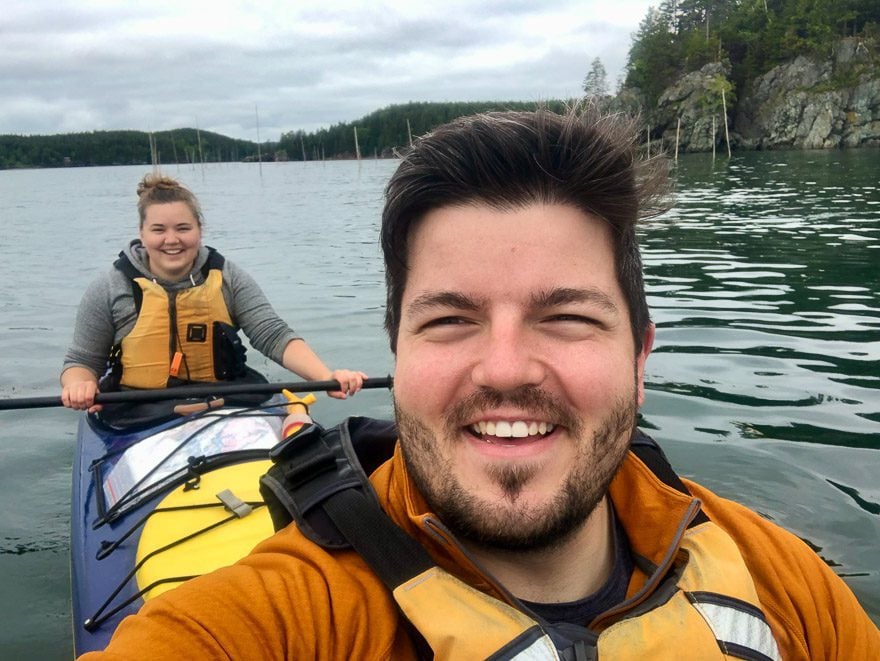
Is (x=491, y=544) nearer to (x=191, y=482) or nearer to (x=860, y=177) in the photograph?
(x=191, y=482)

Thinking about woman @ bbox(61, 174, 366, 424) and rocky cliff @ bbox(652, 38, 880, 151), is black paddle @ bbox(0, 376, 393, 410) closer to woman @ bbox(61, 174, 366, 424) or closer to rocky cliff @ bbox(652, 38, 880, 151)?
woman @ bbox(61, 174, 366, 424)

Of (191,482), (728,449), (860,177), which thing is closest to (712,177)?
(860,177)

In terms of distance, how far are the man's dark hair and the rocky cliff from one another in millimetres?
59274

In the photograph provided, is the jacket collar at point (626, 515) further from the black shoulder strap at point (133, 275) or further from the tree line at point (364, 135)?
the tree line at point (364, 135)

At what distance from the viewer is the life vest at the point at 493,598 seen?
1541 mm

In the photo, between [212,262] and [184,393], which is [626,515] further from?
[212,262]

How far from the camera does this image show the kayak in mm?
2947

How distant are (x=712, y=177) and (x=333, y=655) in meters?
36.6

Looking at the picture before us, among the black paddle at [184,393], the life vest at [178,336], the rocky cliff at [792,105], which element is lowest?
the black paddle at [184,393]

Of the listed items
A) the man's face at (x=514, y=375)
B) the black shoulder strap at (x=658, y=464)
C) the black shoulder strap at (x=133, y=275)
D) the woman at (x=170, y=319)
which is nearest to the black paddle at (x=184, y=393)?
the woman at (x=170, y=319)

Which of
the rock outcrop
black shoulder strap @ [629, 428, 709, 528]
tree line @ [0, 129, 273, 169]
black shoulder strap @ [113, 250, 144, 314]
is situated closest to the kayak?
black shoulder strap @ [113, 250, 144, 314]

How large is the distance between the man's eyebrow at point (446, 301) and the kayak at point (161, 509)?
65.1 inches

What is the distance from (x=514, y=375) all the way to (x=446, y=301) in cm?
23

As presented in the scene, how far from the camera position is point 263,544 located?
1622 mm
